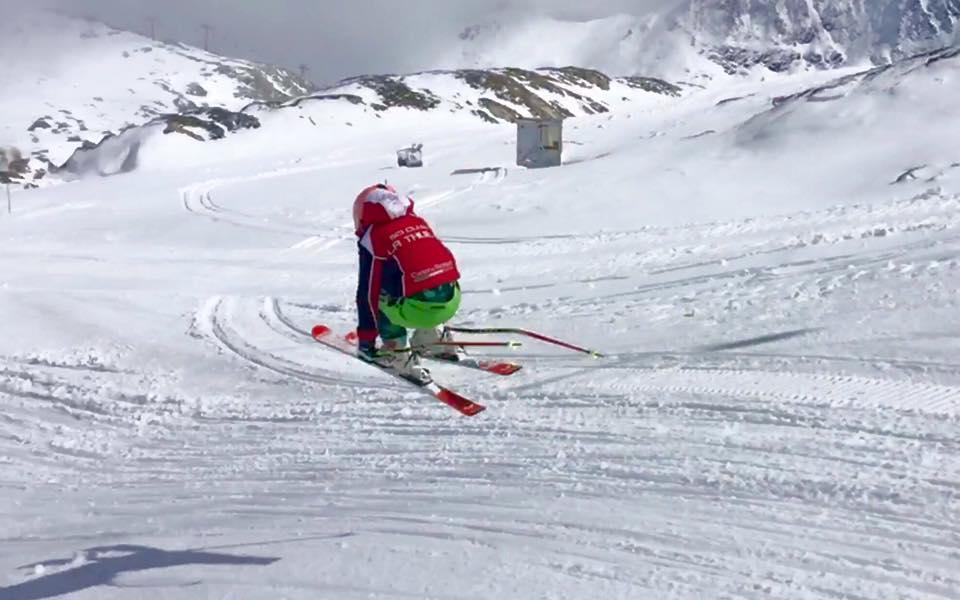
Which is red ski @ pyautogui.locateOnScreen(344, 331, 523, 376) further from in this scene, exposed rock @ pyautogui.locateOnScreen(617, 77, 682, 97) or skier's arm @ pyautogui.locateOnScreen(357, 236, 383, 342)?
exposed rock @ pyautogui.locateOnScreen(617, 77, 682, 97)

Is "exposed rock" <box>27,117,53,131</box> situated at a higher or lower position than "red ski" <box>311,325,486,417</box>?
higher

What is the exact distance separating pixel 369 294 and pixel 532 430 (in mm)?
1816

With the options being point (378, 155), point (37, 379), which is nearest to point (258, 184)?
point (378, 155)

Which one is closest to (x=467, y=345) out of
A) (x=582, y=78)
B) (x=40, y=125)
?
(x=582, y=78)

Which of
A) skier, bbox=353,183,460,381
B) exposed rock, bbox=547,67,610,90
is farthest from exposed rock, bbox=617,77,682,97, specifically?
skier, bbox=353,183,460,381

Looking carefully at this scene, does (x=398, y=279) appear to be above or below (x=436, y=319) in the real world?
above

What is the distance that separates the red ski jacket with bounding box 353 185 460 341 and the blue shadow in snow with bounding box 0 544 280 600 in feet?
8.39

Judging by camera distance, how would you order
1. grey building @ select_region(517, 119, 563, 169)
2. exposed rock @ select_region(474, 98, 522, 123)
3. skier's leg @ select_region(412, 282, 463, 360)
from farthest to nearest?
exposed rock @ select_region(474, 98, 522, 123), grey building @ select_region(517, 119, 563, 169), skier's leg @ select_region(412, 282, 463, 360)

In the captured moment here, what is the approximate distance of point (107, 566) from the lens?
14.3 feet

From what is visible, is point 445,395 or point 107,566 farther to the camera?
point 445,395

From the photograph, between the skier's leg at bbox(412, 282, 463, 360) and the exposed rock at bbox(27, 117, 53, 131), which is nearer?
the skier's leg at bbox(412, 282, 463, 360)

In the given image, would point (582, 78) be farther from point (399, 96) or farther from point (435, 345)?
point (435, 345)

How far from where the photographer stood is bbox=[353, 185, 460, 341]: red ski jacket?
641 centimetres

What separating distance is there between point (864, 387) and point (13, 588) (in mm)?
4739
